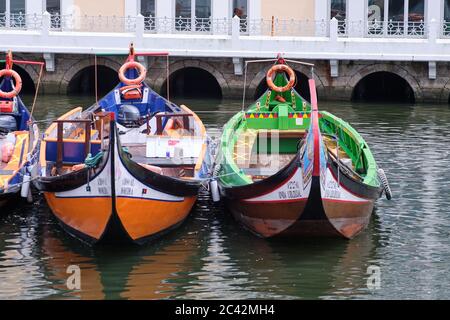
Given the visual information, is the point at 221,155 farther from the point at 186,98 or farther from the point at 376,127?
the point at 186,98

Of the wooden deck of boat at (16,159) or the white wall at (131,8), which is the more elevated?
the white wall at (131,8)

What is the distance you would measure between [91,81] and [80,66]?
10.4ft

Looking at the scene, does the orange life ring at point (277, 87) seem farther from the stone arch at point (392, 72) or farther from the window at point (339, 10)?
the window at point (339, 10)

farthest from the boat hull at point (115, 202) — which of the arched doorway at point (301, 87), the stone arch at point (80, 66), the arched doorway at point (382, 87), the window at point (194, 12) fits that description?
the arched doorway at point (382, 87)

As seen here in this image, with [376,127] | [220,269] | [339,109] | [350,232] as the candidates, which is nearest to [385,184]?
[350,232]

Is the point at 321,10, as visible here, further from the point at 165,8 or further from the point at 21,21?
the point at 21,21

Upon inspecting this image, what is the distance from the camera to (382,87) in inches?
1590

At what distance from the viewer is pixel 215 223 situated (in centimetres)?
1866

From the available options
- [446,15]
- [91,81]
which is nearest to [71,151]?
[91,81]

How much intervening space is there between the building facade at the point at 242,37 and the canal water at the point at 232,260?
48.2ft

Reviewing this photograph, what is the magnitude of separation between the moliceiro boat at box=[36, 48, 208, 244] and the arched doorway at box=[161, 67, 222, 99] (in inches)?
672

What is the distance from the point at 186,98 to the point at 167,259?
70.7ft

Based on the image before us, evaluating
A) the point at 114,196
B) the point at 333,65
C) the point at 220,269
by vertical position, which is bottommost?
the point at 220,269

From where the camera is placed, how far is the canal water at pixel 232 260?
14922 mm
